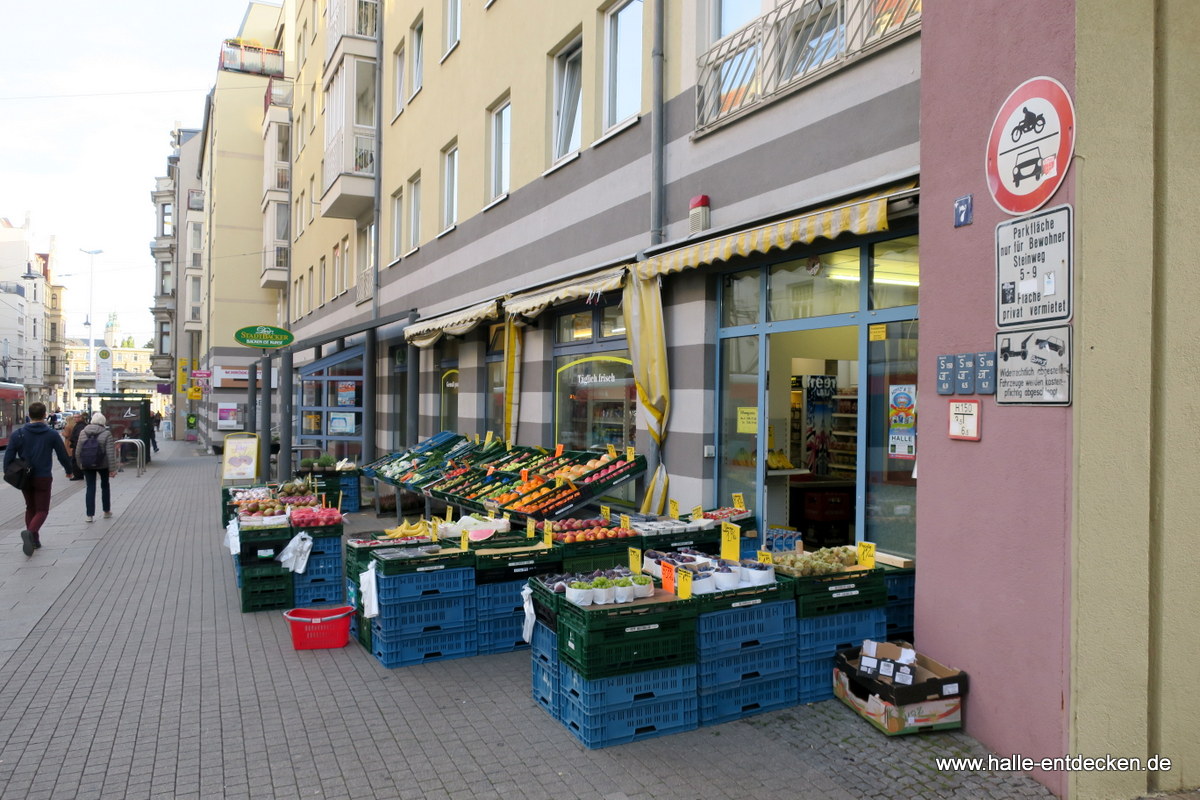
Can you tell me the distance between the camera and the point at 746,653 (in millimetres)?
5043

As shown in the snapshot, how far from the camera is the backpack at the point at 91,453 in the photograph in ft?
43.9

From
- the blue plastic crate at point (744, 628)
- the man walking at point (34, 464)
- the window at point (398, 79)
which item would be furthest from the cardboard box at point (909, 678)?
the window at point (398, 79)

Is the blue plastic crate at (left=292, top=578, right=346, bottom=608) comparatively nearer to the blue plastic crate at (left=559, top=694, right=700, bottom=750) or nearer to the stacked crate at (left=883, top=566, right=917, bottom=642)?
the blue plastic crate at (left=559, top=694, right=700, bottom=750)

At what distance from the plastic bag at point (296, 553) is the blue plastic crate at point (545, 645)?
3.32m

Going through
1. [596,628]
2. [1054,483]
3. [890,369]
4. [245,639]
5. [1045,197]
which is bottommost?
[245,639]

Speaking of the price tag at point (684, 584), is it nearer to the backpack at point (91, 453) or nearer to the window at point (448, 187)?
the window at point (448, 187)

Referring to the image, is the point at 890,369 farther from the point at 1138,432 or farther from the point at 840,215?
the point at 1138,432

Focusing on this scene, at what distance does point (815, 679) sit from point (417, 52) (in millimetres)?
15855

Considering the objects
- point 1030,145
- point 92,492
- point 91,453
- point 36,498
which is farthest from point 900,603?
point 92,492

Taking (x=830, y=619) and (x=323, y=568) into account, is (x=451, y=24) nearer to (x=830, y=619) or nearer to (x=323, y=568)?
(x=323, y=568)

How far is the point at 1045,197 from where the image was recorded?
414 centimetres

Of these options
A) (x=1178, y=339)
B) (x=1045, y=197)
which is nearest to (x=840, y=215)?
(x=1045, y=197)

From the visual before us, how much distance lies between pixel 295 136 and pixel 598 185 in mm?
23703

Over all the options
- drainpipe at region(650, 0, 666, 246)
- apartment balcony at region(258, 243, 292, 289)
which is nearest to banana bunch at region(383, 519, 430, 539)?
drainpipe at region(650, 0, 666, 246)
